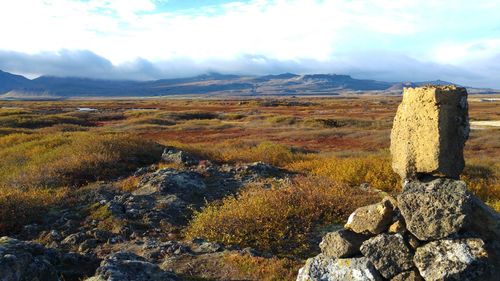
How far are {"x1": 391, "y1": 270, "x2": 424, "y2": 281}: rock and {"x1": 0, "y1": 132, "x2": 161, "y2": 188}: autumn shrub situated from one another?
14516mm

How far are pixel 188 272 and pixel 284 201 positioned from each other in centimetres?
427

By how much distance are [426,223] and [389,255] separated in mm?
823

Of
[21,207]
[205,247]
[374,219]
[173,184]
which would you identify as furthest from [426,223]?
[21,207]

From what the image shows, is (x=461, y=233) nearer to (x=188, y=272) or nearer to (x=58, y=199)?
(x=188, y=272)

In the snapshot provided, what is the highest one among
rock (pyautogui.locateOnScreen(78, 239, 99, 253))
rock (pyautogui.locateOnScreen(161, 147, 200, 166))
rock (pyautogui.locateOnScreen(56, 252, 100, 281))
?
rock (pyautogui.locateOnScreen(161, 147, 200, 166))

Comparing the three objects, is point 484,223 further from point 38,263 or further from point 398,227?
point 38,263

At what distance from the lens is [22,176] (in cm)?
1803

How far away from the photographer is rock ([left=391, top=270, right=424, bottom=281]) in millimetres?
7095

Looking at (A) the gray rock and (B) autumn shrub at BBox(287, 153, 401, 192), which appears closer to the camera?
(A) the gray rock

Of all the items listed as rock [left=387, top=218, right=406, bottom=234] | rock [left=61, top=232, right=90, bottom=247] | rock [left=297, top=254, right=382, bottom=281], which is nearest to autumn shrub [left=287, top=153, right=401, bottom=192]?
rock [left=387, top=218, right=406, bottom=234]

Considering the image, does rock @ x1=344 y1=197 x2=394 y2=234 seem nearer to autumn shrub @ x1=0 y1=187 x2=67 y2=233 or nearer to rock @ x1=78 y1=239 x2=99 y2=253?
rock @ x1=78 y1=239 x2=99 y2=253

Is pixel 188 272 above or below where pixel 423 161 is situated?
below

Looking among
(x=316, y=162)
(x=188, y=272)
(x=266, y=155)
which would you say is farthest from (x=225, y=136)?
(x=188, y=272)

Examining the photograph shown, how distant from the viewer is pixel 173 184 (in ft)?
54.8
